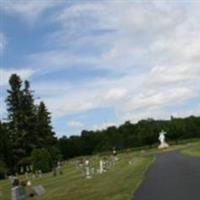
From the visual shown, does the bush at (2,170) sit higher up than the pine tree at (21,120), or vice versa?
the pine tree at (21,120)

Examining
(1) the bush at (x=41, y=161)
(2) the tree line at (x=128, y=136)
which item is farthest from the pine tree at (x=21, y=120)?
(2) the tree line at (x=128, y=136)

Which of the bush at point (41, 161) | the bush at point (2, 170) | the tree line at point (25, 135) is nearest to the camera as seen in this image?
the bush at point (41, 161)

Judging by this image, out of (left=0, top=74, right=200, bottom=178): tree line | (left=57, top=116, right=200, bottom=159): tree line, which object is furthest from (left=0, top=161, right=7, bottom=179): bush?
(left=57, top=116, right=200, bottom=159): tree line

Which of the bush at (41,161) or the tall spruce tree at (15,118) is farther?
the tall spruce tree at (15,118)

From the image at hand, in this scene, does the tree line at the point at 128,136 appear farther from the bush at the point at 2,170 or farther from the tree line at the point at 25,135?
the bush at the point at 2,170

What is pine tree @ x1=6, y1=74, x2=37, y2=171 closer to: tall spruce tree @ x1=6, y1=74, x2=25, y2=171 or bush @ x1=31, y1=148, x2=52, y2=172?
tall spruce tree @ x1=6, y1=74, x2=25, y2=171

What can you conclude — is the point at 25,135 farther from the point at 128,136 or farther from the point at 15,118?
the point at 128,136

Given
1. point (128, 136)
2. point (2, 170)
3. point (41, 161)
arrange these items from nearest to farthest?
point (41, 161), point (2, 170), point (128, 136)

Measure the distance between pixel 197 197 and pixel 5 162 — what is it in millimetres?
70130

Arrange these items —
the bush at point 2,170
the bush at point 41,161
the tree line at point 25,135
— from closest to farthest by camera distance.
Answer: the bush at point 41,161, the tree line at point 25,135, the bush at point 2,170

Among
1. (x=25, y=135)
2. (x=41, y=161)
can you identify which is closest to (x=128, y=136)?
(x=25, y=135)

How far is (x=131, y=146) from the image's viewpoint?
156000mm

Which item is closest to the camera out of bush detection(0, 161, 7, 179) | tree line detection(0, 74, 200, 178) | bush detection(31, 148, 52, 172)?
bush detection(31, 148, 52, 172)

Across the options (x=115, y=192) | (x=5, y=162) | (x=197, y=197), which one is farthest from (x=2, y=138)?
(x=197, y=197)
